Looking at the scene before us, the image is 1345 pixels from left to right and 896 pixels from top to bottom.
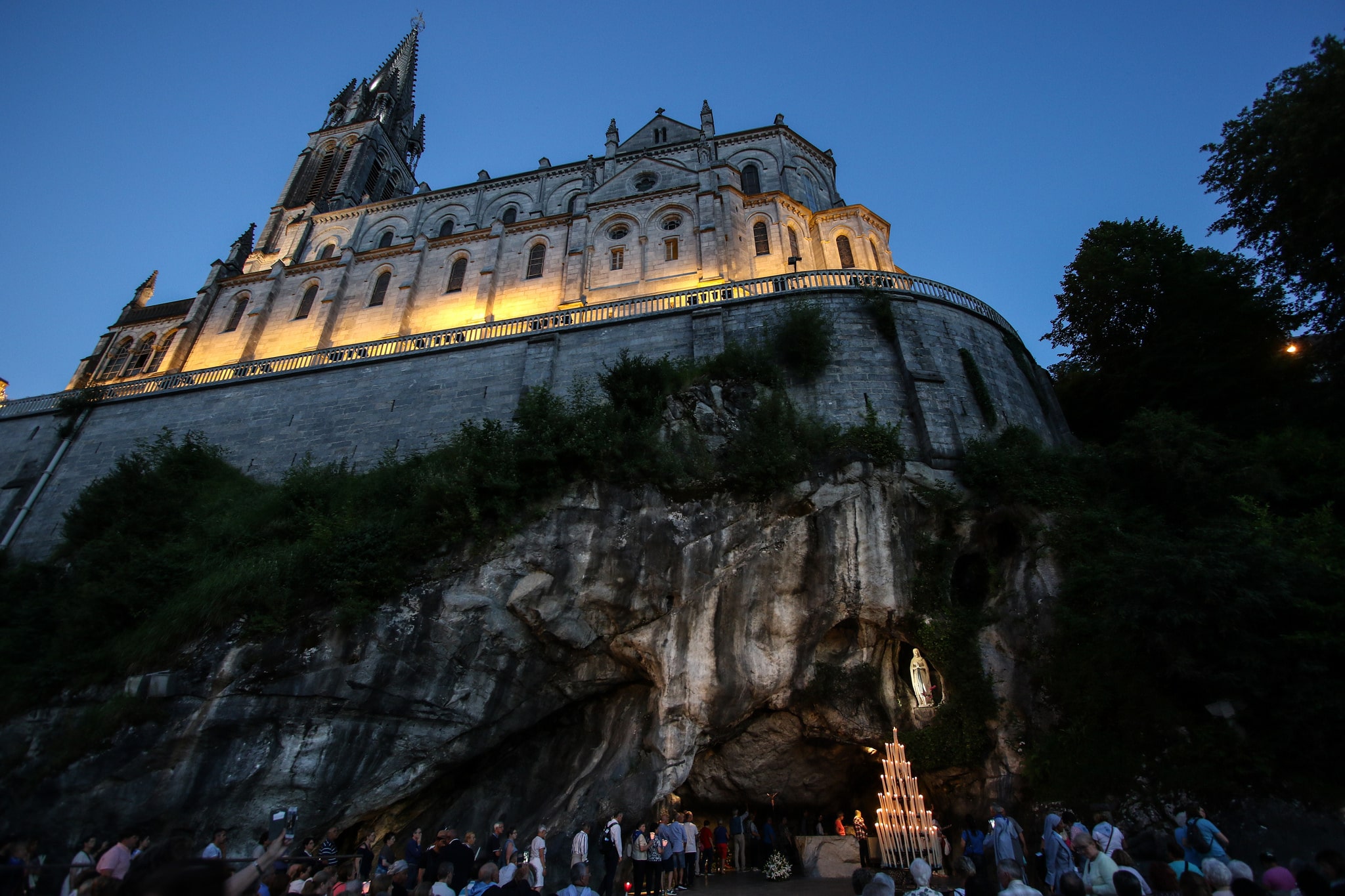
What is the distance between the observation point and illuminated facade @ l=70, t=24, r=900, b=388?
27422mm

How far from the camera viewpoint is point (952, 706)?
12070 mm

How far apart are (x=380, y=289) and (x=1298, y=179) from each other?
31429mm

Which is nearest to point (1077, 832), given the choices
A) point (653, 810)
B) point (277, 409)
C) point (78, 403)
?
point (653, 810)

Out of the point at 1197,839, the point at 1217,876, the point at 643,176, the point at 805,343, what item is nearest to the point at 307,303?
the point at 643,176

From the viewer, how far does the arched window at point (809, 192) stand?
30.1 meters

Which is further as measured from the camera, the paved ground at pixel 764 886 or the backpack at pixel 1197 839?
the paved ground at pixel 764 886

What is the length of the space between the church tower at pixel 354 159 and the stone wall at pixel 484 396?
13167 mm

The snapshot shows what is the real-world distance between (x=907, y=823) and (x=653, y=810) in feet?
14.3

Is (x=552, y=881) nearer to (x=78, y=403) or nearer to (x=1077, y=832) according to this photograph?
(x=1077, y=832)

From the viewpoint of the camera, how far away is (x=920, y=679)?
531 inches

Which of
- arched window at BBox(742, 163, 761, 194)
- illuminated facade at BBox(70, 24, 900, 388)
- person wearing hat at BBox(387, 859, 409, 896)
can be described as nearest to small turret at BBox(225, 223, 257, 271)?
illuminated facade at BBox(70, 24, 900, 388)

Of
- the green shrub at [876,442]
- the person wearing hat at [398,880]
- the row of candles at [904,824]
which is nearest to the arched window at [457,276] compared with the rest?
the green shrub at [876,442]

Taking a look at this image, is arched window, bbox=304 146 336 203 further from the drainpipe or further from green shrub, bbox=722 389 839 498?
green shrub, bbox=722 389 839 498

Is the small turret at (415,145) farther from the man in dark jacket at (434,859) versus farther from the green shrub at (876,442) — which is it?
the man in dark jacket at (434,859)
